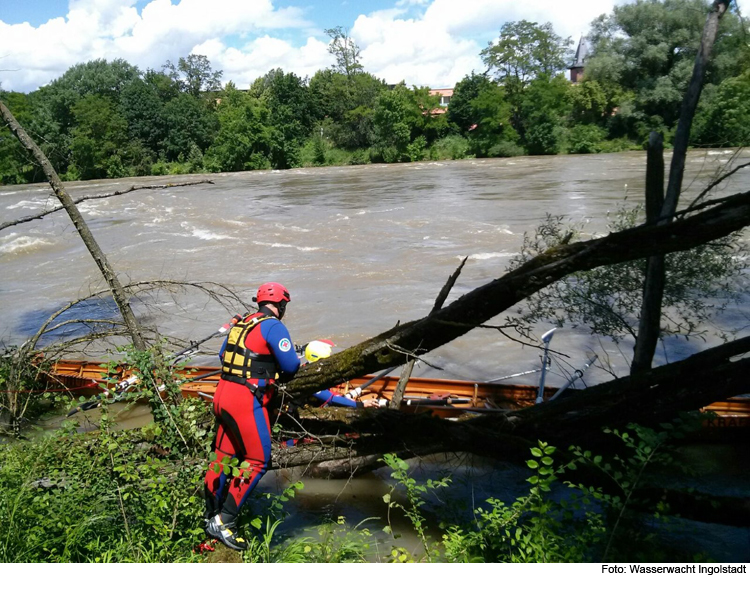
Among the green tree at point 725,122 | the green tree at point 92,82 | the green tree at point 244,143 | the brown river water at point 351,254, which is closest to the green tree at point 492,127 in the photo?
the brown river water at point 351,254

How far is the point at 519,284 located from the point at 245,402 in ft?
6.57

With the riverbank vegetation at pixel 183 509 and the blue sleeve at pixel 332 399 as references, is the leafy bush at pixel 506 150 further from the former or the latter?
the riverbank vegetation at pixel 183 509

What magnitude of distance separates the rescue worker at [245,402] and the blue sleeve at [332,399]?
2.75 ft

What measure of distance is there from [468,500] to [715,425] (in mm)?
2713

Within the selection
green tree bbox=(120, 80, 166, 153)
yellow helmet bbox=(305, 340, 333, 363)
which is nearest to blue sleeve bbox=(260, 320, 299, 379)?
yellow helmet bbox=(305, 340, 333, 363)

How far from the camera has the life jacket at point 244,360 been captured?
427 centimetres

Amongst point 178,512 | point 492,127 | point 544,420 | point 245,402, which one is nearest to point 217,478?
point 178,512

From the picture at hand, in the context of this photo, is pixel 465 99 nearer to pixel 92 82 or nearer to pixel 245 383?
pixel 92 82

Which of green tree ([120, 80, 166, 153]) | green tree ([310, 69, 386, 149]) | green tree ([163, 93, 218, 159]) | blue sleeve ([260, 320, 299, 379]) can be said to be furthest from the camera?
green tree ([310, 69, 386, 149])

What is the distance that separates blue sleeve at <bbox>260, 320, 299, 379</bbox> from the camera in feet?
13.7

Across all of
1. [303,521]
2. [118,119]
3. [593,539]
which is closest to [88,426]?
[303,521]

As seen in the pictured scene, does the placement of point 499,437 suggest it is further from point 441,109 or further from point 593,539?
point 441,109

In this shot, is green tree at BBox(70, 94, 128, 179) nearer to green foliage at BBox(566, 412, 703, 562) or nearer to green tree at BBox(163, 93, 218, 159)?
green tree at BBox(163, 93, 218, 159)

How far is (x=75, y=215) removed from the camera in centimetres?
528
